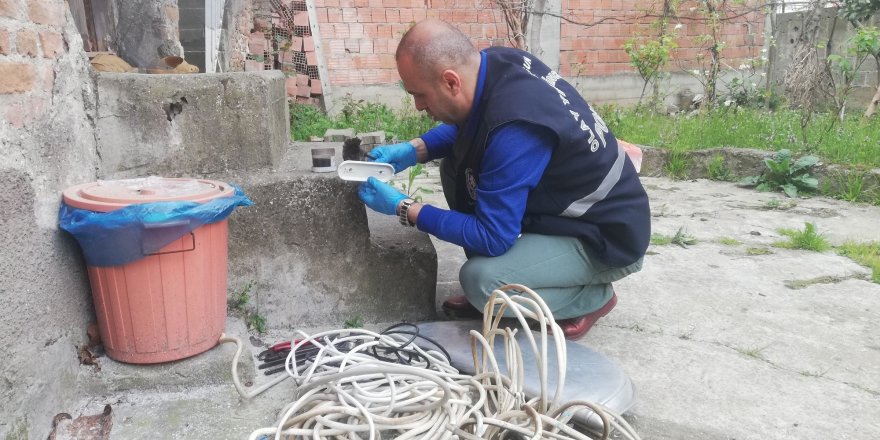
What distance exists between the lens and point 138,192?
1782 mm

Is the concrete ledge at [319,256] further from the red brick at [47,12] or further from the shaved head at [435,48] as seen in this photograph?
the red brick at [47,12]

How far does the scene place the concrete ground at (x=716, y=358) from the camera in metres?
1.83

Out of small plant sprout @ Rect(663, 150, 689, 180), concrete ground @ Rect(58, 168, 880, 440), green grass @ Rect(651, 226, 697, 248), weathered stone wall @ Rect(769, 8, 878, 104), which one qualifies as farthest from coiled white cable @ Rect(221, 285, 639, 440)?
weathered stone wall @ Rect(769, 8, 878, 104)

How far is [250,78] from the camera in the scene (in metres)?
2.29

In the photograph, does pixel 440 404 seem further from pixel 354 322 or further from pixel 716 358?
pixel 716 358

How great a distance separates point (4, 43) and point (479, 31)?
666 centimetres

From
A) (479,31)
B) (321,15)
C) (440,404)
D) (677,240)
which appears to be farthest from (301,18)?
(440,404)

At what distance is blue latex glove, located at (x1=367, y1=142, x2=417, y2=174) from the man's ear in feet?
1.59

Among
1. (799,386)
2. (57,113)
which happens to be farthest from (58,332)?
(799,386)

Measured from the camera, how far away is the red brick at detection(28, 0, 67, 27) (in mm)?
1755

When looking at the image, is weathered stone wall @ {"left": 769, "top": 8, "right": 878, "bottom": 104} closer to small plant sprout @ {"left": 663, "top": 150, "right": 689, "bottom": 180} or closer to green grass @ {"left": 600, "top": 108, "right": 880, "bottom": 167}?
green grass @ {"left": 600, "top": 108, "right": 880, "bottom": 167}

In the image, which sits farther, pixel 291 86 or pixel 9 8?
pixel 291 86

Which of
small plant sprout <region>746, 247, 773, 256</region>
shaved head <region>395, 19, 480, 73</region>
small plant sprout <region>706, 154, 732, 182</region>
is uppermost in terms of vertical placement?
shaved head <region>395, 19, 480, 73</region>

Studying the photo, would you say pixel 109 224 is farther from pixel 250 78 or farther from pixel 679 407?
pixel 679 407
